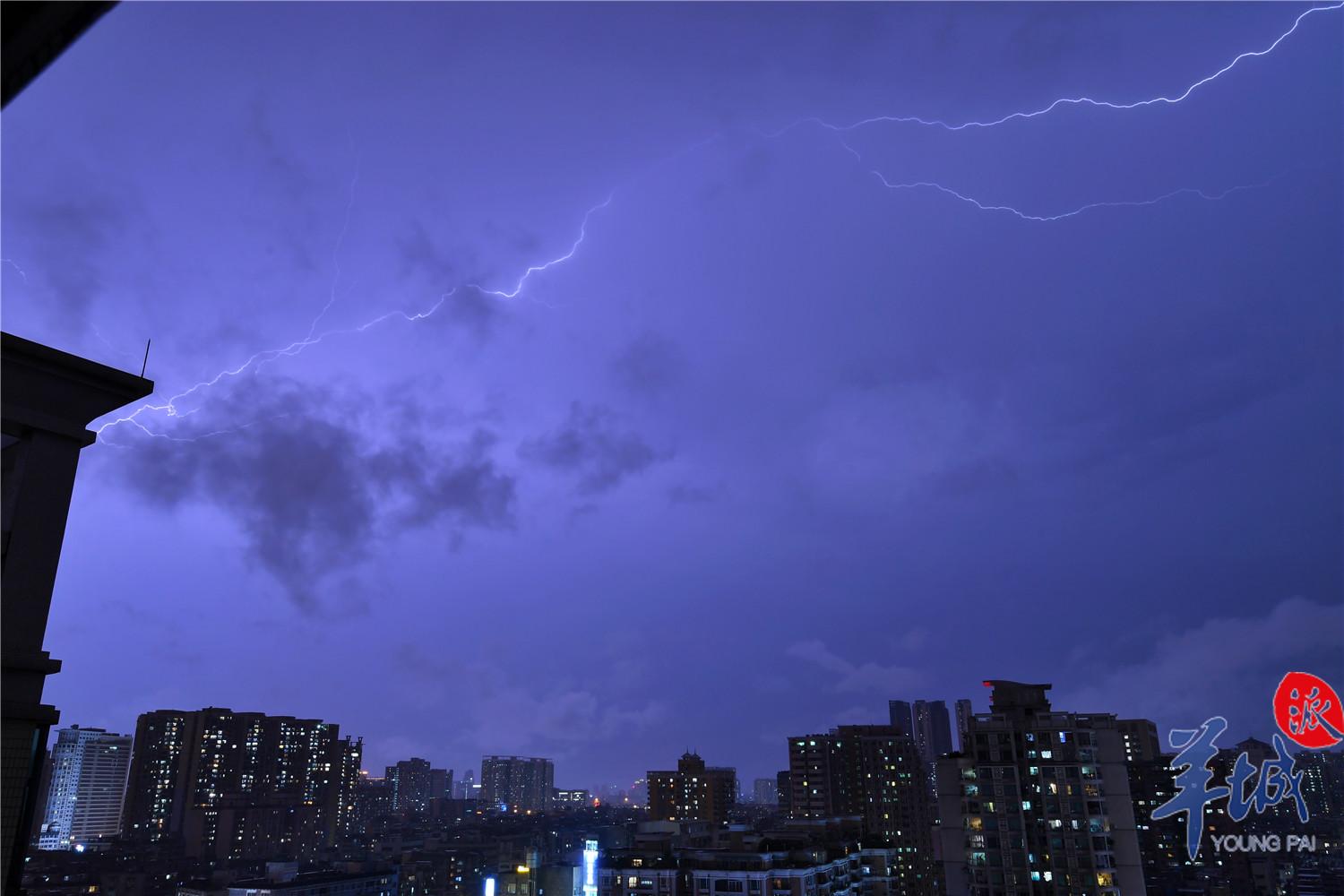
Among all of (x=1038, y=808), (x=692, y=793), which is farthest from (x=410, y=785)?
(x=1038, y=808)

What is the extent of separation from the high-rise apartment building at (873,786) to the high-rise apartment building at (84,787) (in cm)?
9886

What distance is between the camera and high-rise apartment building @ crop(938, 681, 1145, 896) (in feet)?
127

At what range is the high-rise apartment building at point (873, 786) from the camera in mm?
90688

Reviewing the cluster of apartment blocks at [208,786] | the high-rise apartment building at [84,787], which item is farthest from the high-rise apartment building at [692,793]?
the high-rise apartment building at [84,787]

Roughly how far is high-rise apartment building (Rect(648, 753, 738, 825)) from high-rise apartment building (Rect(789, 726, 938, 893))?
31.6ft

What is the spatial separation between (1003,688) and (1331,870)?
3264 cm

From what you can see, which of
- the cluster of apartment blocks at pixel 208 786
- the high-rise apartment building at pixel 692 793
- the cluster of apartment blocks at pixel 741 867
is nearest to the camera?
the cluster of apartment blocks at pixel 741 867

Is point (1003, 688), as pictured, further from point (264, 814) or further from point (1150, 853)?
point (264, 814)

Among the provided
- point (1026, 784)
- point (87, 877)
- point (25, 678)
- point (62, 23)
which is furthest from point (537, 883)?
point (62, 23)

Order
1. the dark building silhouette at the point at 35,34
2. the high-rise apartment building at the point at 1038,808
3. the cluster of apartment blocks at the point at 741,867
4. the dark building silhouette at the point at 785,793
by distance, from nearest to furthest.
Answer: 1. the dark building silhouette at the point at 35,34
2. the high-rise apartment building at the point at 1038,808
3. the cluster of apartment blocks at the point at 741,867
4. the dark building silhouette at the point at 785,793

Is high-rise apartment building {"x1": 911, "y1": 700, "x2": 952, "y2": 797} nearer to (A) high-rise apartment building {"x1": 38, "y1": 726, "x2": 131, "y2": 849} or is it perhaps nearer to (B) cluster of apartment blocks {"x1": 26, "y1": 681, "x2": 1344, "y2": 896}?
(B) cluster of apartment blocks {"x1": 26, "y1": 681, "x2": 1344, "y2": 896}

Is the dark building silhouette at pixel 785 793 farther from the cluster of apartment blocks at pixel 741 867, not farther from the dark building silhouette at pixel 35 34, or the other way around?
the dark building silhouette at pixel 35 34

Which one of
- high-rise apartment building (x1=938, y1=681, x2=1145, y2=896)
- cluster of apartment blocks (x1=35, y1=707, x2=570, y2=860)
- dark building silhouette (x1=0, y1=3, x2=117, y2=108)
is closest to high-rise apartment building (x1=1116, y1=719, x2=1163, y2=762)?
high-rise apartment building (x1=938, y1=681, x2=1145, y2=896)

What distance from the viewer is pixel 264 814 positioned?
99.1m
